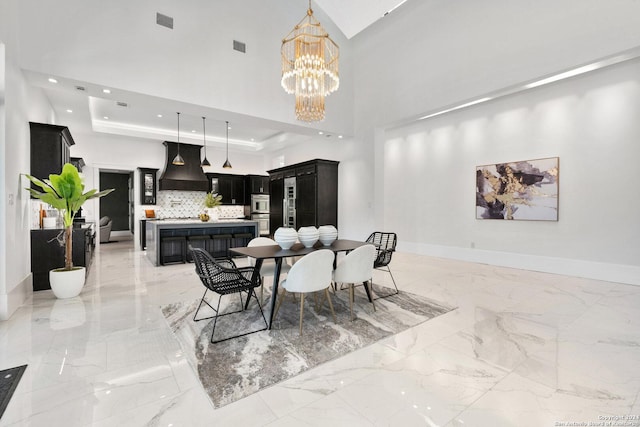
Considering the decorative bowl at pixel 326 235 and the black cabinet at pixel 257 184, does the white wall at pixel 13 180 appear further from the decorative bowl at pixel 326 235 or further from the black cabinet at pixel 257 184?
the black cabinet at pixel 257 184

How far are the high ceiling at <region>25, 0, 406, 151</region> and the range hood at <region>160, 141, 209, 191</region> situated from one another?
1.84ft

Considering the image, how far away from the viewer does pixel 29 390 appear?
194 cm

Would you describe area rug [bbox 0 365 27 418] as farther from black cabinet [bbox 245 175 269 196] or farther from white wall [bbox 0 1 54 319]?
black cabinet [bbox 245 175 269 196]

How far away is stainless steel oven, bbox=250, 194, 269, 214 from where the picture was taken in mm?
10453

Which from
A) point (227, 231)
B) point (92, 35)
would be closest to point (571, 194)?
point (227, 231)

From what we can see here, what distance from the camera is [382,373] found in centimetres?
213

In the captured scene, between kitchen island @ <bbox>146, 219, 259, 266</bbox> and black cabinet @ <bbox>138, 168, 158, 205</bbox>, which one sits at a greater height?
black cabinet @ <bbox>138, 168, 158, 205</bbox>

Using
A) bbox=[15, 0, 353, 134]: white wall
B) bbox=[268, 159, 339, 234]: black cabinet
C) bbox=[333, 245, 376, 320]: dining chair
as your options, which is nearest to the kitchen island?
bbox=[268, 159, 339, 234]: black cabinet

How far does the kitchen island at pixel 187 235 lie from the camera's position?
5949 mm

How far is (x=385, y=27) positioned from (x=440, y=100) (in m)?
2.31

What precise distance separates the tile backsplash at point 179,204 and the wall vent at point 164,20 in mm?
5465

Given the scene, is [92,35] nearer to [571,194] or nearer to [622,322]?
[622,322]

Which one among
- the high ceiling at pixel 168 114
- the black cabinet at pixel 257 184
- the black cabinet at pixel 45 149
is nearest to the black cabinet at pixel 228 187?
the black cabinet at pixel 257 184

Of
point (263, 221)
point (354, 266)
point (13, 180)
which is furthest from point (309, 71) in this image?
point (263, 221)
